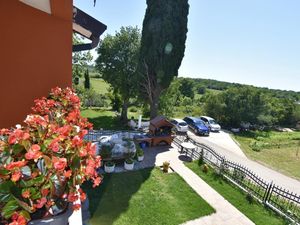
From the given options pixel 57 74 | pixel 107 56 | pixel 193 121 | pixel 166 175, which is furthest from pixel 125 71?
pixel 57 74

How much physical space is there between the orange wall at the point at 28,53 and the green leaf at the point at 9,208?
2.07 metres

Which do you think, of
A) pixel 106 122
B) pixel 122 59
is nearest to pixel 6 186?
pixel 122 59

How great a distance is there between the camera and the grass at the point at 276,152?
65.4ft

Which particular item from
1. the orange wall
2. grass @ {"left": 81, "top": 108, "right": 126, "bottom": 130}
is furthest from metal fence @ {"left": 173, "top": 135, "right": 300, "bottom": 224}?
the orange wall

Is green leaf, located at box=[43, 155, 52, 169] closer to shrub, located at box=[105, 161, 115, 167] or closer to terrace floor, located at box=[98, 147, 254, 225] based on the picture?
terrace floor, located at box=[98, 147, 254, 225]

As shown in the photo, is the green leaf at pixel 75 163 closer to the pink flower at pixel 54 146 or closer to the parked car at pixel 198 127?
the pink flower at pixel 54 146

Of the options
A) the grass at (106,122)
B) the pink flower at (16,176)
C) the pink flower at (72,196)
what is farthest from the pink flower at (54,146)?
the grass at (106,122)

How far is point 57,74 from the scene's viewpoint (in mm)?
4266

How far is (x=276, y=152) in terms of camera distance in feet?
83.0

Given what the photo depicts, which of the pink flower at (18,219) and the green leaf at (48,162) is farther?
the green leaf at (48,162)

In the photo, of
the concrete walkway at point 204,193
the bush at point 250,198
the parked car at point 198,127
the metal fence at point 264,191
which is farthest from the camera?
the parked car at point 198,127

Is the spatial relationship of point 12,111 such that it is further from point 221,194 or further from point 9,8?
point 221,194

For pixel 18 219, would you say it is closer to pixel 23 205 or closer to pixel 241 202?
pixel 23 205

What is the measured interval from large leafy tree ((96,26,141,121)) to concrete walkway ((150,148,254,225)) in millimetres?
9762
